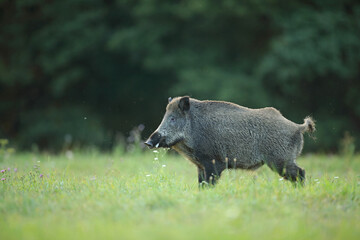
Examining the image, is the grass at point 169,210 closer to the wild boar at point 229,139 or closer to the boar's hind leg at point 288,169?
the boar's hind leg at point 288,169

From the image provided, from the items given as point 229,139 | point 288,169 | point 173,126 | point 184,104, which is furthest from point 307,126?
point 173,126

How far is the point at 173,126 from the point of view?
620 centimetres

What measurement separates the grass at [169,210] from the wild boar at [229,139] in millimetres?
409

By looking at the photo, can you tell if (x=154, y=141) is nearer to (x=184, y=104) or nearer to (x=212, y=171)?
(x=184, y=104)

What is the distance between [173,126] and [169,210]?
209 cm

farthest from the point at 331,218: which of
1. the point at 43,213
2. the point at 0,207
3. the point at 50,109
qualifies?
the point at 50,109

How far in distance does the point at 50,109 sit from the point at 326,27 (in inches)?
431

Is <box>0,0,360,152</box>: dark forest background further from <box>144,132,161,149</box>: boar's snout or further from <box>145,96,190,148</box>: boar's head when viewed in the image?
<box>144,132,161,149</box>: boar's snout

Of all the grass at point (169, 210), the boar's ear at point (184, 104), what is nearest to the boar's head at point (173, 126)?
the boar's ear at point (184, 104)

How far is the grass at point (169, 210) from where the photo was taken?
3.68 metres

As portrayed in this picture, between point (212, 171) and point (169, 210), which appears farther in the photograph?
point (212, 171)

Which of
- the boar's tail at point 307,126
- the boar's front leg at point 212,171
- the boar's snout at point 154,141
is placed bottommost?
the boar's front leg at point 212,171

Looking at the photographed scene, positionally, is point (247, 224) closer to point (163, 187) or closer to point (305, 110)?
point (163, 187)

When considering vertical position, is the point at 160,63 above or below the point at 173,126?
above
